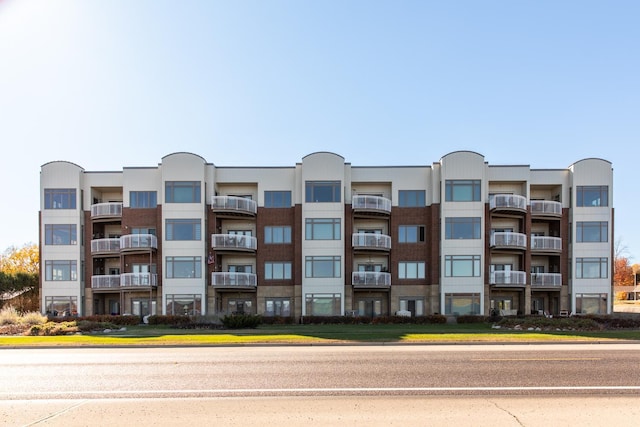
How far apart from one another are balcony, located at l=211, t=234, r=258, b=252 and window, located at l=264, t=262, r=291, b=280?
200cm

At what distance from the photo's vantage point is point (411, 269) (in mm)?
35156

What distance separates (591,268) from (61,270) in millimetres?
43412

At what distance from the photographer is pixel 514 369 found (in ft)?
36.2

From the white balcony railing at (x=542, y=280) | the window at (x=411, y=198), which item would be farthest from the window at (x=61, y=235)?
the white balcony railing at (x=542, y=280)

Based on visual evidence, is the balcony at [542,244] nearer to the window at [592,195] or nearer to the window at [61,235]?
the window at [592,195]

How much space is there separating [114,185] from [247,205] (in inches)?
459

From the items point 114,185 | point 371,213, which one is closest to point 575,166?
point 371,213

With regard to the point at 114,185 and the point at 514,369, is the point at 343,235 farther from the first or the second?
the point at 514,369

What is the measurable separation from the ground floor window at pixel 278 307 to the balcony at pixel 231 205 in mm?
7427

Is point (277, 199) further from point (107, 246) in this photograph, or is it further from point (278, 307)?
point (107, 246)

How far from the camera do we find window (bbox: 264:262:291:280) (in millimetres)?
35094

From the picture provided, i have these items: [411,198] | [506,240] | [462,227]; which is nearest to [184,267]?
[411,198]

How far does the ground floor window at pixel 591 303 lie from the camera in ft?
114

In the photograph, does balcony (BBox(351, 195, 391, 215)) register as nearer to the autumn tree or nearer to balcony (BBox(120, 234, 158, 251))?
balcony (BBox(120, 234, 158, 251))
